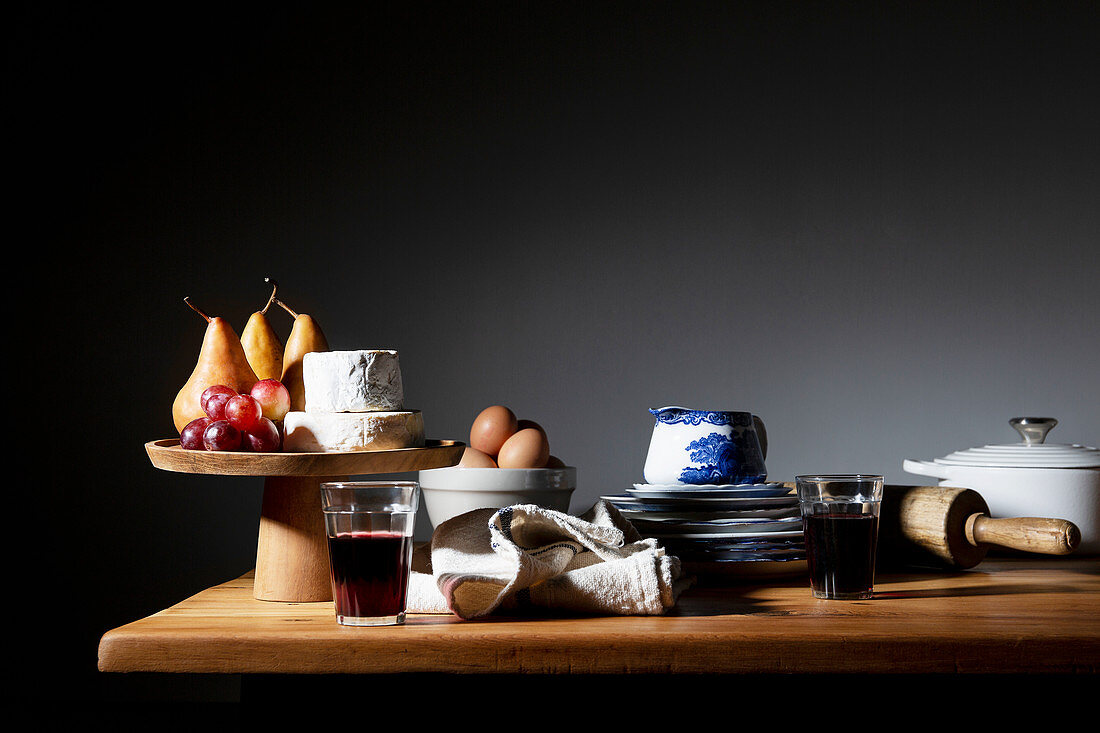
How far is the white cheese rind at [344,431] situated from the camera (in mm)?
1079

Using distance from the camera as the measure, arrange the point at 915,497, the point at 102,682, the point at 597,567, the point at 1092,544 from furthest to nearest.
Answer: the point at 102,682 → the point at 1092,544 → the point at 915,497 → the point at 597,567

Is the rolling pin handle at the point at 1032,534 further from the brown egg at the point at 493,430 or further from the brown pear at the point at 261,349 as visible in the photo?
the brown pear at the point at 261,349

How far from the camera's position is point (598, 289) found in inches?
80.4

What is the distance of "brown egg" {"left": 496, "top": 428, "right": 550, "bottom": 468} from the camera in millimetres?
1344

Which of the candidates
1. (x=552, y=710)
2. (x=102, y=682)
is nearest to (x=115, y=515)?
(x=102, y=682)

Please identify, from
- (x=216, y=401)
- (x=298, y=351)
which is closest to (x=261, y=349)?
(x=298, y=351)

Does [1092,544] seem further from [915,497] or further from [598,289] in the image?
[598,289]

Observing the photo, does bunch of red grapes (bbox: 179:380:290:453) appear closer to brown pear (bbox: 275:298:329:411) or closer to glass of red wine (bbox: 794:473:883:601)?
brown pear (bbox: 275:298:329:411)

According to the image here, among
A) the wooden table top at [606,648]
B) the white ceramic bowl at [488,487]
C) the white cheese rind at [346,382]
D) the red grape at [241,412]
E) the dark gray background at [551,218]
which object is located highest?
the dark gray background at [551,218]

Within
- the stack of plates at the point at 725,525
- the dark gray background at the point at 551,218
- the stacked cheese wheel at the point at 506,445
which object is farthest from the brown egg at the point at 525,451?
the dark gray background at the point at 551,218

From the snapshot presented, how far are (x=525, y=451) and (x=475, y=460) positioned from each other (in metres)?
0.07

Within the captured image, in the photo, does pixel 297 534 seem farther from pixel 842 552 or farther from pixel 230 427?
pixel 842 552

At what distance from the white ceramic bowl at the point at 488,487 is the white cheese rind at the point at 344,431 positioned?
22 centimetres

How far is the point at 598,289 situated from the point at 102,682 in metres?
1.25
